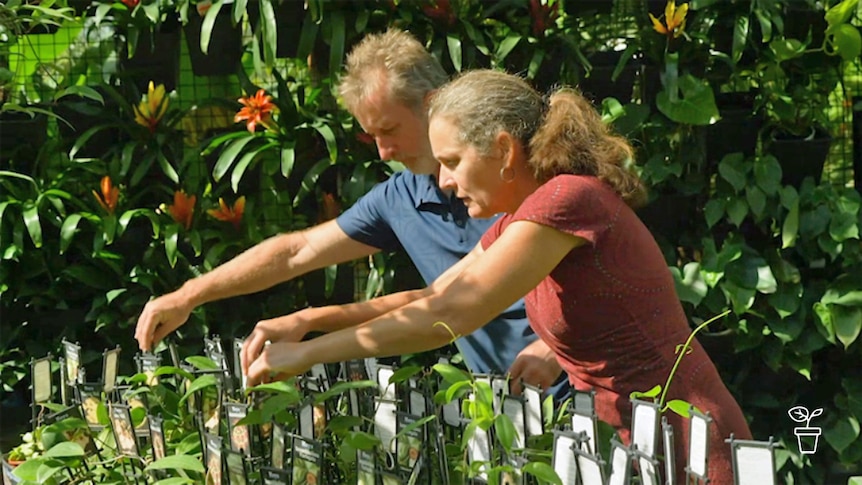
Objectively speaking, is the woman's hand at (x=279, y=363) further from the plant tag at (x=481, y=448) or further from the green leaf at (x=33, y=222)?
the green leaf at (x=33, y=222)

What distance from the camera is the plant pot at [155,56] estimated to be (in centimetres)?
383

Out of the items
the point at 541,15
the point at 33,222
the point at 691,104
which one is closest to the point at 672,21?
the point at 691,104

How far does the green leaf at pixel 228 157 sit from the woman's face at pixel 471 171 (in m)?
1.68

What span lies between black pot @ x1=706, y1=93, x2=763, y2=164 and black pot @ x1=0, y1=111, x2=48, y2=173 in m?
2.05

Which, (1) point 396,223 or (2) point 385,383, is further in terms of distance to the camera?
(1) point 396,223

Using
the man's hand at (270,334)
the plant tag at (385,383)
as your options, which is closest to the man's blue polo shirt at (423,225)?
the man's hand at (270,334)

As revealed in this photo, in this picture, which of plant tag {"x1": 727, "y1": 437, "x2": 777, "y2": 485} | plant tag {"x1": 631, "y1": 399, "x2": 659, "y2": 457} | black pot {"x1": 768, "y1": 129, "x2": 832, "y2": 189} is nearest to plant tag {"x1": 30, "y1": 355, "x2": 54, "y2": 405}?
plant tag {"x1": 631, "y1": 399, "x2": 659, "y2": 457}

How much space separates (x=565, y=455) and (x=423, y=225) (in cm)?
141

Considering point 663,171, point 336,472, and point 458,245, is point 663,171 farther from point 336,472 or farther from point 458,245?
point 336,472

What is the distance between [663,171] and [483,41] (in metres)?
0.66

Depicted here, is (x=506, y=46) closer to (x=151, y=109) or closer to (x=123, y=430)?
(x=151, y=109)

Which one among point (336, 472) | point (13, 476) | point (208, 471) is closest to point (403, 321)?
point (336, 472)

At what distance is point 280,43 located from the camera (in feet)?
12.3

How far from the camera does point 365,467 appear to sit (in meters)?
1.55
